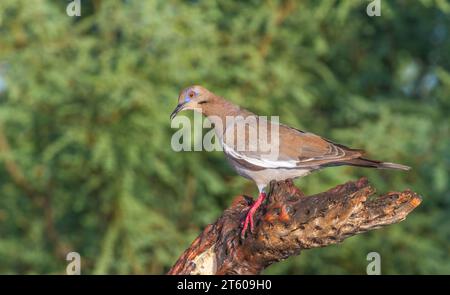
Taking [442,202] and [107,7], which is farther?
[442,202]

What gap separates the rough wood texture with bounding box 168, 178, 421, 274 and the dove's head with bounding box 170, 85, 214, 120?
3.40 ft

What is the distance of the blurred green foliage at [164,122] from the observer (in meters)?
8.62

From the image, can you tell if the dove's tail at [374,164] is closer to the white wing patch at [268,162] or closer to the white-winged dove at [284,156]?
the white-winged dove at [284,156]

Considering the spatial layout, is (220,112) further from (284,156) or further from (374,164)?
(374,164)

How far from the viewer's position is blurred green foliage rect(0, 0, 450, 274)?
340 inches


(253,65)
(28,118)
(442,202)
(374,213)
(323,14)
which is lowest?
Answer: (374,213)

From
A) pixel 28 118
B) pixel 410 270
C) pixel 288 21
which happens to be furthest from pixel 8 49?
pixel 410 270

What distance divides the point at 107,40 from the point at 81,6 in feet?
2.95

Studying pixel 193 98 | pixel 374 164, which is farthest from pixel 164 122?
pixel 374 164

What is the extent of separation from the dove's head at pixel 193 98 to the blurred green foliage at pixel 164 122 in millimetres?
2587

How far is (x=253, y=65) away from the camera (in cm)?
914

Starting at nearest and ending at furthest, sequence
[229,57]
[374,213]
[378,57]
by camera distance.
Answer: [374,213] < [229,57] < [378,57]

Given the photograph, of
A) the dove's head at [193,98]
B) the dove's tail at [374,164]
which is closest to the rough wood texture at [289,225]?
the dove's tail at [374,164]

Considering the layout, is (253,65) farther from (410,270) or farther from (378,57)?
(410,270)
